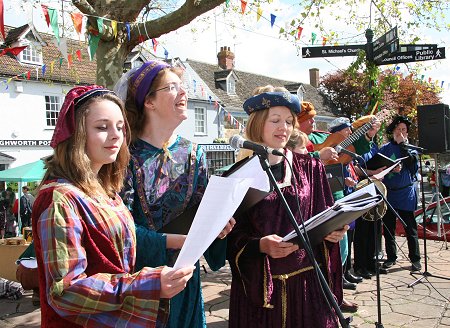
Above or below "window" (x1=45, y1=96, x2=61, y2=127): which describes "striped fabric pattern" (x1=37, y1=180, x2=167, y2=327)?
below

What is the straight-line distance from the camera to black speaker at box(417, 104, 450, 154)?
559 cm

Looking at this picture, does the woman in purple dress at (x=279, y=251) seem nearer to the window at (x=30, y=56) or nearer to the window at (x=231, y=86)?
the window at (x=30, y=56)

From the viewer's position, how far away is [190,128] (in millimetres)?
22984

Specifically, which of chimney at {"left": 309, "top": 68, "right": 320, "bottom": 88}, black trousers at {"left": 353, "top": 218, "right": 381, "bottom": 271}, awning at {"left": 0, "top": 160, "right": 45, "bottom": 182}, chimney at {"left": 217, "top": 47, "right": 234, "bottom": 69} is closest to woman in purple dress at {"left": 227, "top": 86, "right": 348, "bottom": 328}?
black trousers at {"left": 353, "top": 218, "right": 381, "bottom": 271}

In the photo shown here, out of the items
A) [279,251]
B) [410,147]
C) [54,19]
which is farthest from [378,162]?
[54,19]

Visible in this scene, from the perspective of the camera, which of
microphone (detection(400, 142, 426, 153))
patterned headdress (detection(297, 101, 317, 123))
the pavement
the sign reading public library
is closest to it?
the pavement

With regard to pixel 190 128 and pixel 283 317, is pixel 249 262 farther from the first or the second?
pixel 190 128

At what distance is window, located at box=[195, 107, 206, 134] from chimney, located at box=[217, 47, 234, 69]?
6288 millimetres

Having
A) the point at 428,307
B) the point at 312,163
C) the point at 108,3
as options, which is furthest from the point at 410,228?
the point at 108,3

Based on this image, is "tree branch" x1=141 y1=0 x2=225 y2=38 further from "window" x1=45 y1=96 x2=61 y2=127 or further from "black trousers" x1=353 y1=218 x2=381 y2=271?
"window" x1=45 y1=96 x2=61 y2=127

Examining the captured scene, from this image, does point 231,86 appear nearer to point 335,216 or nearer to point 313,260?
point 335,216

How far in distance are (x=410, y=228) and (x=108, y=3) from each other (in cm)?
490

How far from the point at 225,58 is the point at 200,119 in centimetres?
690

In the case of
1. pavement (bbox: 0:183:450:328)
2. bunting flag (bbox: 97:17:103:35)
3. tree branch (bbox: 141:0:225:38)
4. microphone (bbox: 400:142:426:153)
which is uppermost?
tree branch (bbox: 141:0:225:38)
